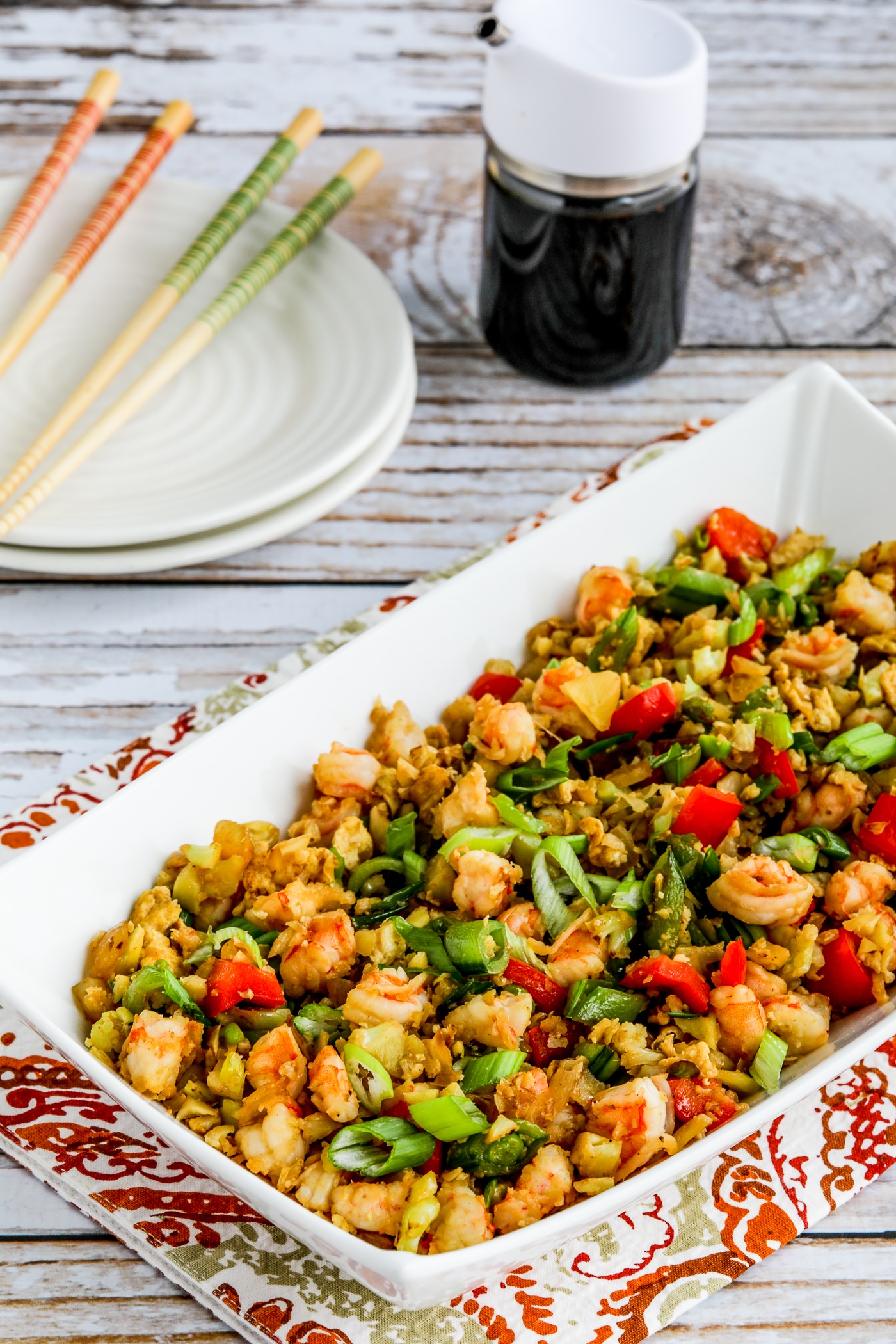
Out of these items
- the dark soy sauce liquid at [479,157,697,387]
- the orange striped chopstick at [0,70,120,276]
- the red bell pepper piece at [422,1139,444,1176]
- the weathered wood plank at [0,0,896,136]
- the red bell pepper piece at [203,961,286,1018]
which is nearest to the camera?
the red bell pepper piece at [422,1139,444,1176]

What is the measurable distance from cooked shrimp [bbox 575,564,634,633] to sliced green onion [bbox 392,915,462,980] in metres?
0.54

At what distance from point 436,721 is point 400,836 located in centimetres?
25

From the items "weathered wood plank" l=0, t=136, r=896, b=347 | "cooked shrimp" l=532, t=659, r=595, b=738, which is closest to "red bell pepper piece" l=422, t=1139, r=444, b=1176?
"cooked shrimp" l=532, t=659, r=595, b=738

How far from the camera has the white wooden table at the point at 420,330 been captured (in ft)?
5.14

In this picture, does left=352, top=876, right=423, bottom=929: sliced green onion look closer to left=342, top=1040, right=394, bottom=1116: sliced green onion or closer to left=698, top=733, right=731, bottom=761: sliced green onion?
left=342, top=1040, right=394, bottom=1116: sliced green onion

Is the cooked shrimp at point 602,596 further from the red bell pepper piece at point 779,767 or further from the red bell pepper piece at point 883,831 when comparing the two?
the red bell pepper piece at point 883,831

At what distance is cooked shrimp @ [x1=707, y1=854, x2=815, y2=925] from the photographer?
5.12 ft

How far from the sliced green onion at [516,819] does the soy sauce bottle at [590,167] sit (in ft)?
3.63

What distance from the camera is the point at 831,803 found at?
68.0 inches

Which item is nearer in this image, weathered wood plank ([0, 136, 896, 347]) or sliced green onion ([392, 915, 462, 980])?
sliced green onion ([392, 915, 462, 980])

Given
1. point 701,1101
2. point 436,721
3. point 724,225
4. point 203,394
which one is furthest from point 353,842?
point 724,225

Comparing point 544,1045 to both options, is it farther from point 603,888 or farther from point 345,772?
Answer: point 345,772

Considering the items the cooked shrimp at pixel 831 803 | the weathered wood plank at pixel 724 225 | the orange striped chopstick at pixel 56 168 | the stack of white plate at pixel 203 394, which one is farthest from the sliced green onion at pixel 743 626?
the orange striped chopstick at pixel 56 168

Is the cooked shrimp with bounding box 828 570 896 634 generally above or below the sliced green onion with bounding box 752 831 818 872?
above
